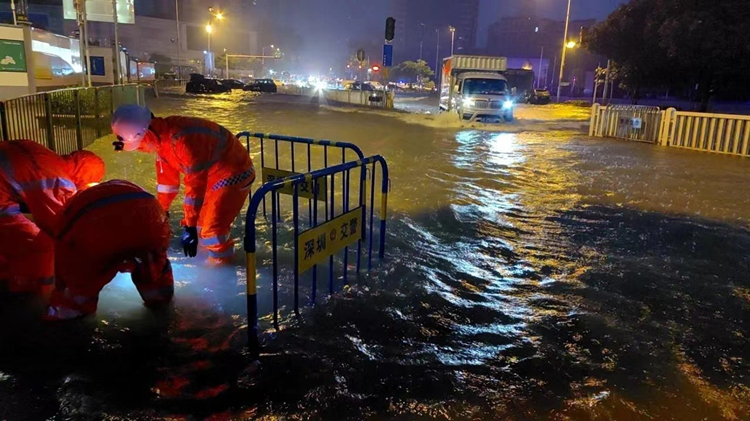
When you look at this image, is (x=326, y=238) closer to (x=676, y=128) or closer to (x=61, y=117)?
(x=61, y=117)

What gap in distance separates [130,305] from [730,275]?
5.61 meters

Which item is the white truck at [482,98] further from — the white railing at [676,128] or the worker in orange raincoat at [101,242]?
the worker in orange raincoat at [101,242]

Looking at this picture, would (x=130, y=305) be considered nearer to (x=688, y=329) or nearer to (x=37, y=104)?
(x=688, y=329)

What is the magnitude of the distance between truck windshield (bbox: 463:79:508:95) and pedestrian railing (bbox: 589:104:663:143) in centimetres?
459

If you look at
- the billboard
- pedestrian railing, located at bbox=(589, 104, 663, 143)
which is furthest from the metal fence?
pedestrian railing, located at bbox=(589, 104, 663, 143)

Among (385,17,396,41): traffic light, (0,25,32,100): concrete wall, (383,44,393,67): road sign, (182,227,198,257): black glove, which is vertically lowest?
(182,227,198,257): black glove

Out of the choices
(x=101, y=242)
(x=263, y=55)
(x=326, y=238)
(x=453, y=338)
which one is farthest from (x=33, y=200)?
(x=263, y=55)

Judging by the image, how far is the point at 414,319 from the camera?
4.38m

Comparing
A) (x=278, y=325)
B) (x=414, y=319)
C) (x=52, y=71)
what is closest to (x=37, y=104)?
(x=278, y=325)

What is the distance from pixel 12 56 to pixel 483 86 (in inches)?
637

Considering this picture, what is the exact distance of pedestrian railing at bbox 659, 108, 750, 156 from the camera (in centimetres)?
1459

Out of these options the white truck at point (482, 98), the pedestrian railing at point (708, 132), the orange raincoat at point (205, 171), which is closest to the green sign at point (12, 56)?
the orange raincoat at point (205, 171)

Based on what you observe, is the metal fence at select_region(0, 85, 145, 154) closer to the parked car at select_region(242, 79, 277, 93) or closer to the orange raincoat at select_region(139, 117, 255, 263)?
the orange raincoat at select_region(139, 117, 255, 263)

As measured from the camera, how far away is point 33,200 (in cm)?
407
